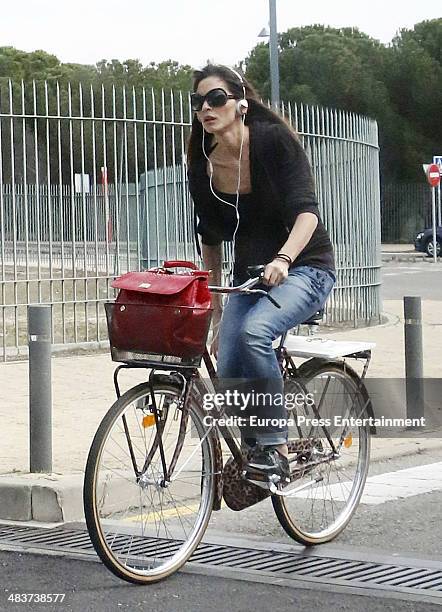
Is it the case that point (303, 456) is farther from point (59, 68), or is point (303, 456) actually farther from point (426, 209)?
point (59, 68)

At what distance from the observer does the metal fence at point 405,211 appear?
52.3 m

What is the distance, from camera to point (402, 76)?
5747 centimetres

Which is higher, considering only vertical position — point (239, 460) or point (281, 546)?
point (239, 460)

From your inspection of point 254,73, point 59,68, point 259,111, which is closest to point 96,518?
point 259,111

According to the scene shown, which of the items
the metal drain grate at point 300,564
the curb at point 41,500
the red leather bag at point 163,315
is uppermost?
the red leather bag at point 163,315

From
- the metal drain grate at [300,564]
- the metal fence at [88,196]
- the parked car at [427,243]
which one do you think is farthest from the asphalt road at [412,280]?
the metal drain grate at [300,564]

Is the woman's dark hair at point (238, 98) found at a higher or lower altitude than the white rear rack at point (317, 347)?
higher

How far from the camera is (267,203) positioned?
17.6 ft

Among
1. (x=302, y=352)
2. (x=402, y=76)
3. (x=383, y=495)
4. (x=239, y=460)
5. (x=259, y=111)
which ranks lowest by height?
(x=383, y=495)

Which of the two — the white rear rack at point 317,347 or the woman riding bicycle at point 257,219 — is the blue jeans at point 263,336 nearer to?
the woman riding bicycle at point 257,219

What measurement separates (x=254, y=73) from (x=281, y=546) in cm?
6330

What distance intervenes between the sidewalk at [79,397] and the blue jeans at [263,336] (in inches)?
56.3

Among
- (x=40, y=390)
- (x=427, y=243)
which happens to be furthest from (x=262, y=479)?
(x=427, y=243)

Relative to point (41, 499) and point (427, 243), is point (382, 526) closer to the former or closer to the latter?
point (41, 499)
